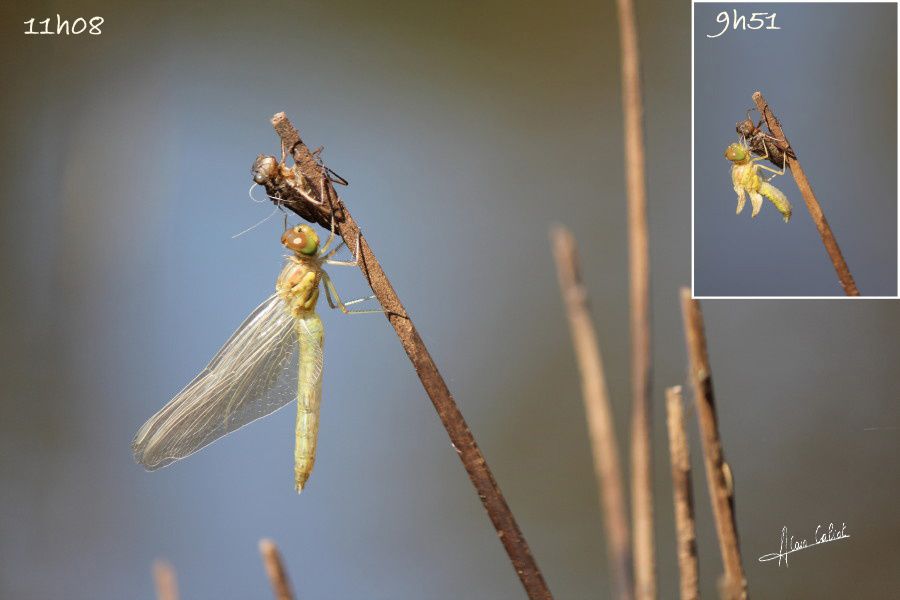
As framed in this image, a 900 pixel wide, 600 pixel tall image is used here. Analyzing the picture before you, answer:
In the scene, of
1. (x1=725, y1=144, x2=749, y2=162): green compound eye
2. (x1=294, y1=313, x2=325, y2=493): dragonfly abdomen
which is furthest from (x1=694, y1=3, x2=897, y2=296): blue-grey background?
(x1=294, y1=313, x2=325, y2=493): dragonfly abdomen

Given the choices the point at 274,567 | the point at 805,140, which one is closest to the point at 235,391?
the point at 274,567

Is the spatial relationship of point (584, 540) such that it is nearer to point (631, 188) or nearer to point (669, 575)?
point (669, 575)

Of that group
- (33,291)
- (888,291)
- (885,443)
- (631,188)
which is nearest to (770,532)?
(885,443)

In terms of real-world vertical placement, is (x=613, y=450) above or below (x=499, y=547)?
above

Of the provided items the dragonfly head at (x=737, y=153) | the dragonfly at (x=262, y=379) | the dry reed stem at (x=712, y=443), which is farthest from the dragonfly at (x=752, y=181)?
the dry reed stem at (x=712, y=443)

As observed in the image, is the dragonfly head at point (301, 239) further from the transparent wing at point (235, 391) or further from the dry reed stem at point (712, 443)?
the dry reed stem at point (712, 443)

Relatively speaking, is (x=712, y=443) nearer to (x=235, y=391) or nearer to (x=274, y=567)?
(x=274, y=567)

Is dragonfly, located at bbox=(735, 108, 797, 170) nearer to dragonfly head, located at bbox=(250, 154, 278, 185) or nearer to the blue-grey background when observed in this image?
the blue-grey background
